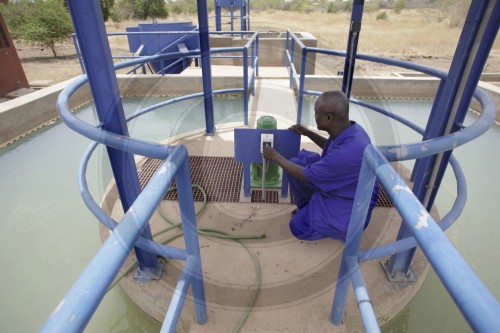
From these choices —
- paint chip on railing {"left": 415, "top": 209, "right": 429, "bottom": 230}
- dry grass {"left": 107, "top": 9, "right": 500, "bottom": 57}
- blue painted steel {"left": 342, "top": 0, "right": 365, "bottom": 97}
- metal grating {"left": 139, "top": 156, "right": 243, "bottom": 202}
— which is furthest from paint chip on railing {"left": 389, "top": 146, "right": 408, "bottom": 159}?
dry grass {"left": 107, "top": 9, "right": 500, "bottom": 57}

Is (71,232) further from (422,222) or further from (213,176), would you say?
(422,222)

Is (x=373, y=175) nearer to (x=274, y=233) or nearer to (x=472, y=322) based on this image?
(x=472, y=322)

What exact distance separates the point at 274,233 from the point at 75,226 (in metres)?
1.99

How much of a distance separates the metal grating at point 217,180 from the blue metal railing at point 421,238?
1331 millimetres

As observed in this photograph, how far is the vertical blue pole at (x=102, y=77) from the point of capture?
1.35m

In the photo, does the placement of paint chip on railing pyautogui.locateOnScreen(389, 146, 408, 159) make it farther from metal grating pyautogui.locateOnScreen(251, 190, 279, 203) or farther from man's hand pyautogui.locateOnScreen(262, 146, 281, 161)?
metal grating pyautogui.locateOnScreen(251, 190, 279, 203)

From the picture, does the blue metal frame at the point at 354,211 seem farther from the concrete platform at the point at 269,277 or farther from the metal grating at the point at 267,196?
the metal grating at the point at 267,196

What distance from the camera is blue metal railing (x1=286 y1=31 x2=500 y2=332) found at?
24.3 inches

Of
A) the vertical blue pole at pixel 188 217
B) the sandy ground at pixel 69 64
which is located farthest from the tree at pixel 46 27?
the vertical blue pole at pixel 188 217

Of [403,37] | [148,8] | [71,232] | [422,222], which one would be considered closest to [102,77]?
[422,222]

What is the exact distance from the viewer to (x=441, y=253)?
715 mm

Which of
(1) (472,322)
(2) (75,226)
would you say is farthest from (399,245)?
(2) (75,226)

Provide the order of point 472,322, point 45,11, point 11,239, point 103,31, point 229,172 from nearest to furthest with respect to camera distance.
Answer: point 472,322 → point 103,31 → point 11,239 → point 229,172 → point 45,11

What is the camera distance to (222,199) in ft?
9.31
